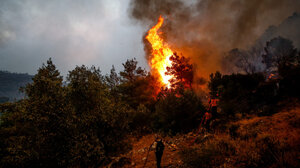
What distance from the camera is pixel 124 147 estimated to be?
11.2 m

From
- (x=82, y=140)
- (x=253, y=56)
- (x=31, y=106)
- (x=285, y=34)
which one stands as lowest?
(x=82, y=140)

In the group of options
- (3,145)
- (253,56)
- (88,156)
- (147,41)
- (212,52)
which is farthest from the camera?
(253,56)

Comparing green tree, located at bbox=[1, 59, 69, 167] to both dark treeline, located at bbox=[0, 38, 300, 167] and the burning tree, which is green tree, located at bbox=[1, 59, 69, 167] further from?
the burning tree

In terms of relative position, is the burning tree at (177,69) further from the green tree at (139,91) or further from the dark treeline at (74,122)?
the dark treeline at (74,122)

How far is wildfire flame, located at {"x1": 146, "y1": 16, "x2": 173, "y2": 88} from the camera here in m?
35.4

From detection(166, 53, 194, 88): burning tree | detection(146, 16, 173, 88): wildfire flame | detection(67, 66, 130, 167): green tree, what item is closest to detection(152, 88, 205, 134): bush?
Result: detection(67, 66, 130, 167): green tree

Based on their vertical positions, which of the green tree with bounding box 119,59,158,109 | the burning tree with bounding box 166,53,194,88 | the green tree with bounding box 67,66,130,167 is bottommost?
the green tree with bounding box 67,66,130,167

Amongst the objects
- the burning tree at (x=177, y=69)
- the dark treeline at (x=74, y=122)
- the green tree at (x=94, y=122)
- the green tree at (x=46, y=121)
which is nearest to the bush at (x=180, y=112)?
the dark treeline at (x=74, y=122)

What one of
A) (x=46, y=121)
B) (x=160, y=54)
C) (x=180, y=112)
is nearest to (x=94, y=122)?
(x=46, y=121)

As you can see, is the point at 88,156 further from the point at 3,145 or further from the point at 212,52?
the point at 212,52

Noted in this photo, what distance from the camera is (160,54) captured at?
1398 inches

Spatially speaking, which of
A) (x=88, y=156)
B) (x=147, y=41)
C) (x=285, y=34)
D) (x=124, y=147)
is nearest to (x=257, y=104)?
(x=124, y=147)

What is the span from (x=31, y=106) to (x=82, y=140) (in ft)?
13.5

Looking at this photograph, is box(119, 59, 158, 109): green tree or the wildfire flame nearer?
box(119, 59, 158, 109): green tree
